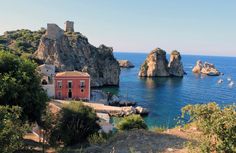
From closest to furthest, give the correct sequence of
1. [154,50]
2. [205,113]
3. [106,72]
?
[205,113] < [106,72] < [154,50]

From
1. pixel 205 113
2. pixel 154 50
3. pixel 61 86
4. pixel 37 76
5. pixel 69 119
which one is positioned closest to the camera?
pixel 205 113

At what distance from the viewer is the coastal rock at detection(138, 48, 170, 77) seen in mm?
116000

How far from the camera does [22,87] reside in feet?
53.5

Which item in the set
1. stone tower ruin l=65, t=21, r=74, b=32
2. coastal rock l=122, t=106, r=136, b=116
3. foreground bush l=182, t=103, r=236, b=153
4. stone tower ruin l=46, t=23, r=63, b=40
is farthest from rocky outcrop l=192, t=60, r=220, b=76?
foreground bush l=182, t=103, r=236, b=153

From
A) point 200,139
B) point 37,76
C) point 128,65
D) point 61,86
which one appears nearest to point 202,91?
point 61,86

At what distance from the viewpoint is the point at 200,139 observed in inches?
350

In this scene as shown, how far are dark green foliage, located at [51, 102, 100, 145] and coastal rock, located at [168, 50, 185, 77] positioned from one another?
106419 millimetres

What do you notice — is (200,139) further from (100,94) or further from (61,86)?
(100,94)

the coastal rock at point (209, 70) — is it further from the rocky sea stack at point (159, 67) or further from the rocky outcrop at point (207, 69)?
the rocky sea stack at point (159, 67)

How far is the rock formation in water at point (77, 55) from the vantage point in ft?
275

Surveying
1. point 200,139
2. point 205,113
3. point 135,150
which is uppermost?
point 205,113

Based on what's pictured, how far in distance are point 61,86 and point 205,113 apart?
50.7 meters

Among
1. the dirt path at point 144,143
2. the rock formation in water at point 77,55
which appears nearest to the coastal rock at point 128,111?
the rock formation in water at point 77,55

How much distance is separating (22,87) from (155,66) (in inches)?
3995
